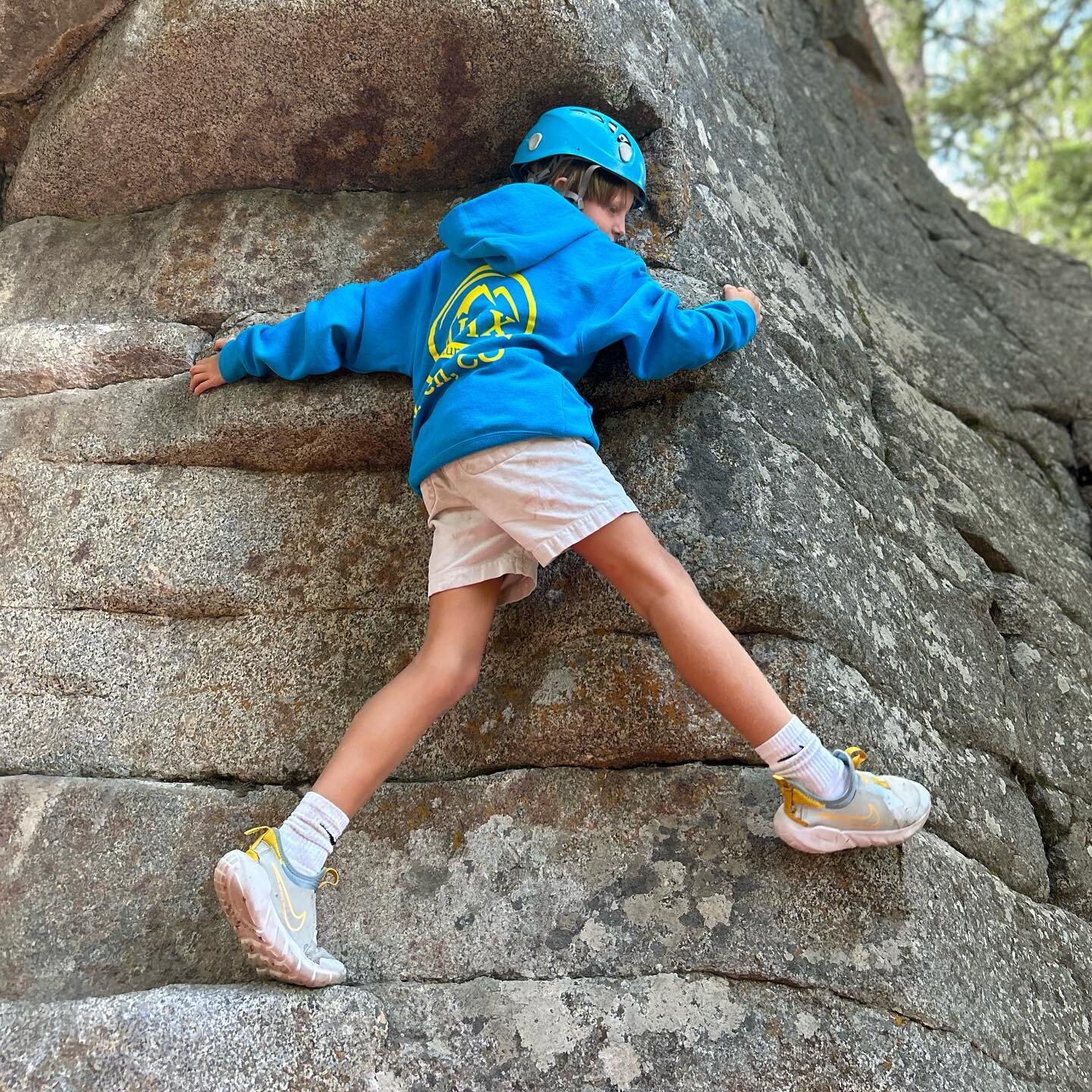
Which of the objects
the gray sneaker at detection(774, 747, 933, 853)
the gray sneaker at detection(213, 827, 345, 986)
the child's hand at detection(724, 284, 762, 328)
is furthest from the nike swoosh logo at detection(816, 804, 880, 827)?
the child's hand at detection(724, 284, 762, 328)

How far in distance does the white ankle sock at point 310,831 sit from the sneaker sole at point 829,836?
0.96 m

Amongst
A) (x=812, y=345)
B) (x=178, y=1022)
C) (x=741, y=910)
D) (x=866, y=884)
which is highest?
(x=812, y=345)

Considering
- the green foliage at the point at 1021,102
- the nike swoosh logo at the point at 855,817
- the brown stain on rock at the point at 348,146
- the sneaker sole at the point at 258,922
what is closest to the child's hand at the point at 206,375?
the brown stain on rock at the point at 348,146

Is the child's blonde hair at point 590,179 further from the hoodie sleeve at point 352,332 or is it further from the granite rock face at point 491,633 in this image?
the hoodie sleeve at point 352,332

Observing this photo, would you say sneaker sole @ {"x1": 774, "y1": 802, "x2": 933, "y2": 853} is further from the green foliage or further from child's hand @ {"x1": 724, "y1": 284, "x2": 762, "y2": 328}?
the green foliage

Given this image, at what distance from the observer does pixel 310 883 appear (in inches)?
84.7

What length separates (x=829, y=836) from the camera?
6.95 ft

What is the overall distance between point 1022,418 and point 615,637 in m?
2.85

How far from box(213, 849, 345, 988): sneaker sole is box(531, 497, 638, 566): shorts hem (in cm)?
89

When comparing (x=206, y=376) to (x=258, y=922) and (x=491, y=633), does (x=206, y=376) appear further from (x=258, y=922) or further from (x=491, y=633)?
(x=258, y=922)

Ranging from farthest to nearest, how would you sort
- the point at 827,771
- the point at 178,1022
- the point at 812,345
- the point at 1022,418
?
the point at 1022,418 < the point at 812,345 < the point at 827,771 < the point at 178,1022

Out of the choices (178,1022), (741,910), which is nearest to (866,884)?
(741,910)

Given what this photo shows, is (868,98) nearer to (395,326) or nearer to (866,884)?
(395,326)

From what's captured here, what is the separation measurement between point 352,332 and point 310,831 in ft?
4.58
